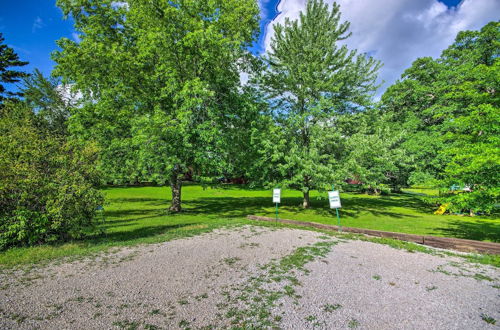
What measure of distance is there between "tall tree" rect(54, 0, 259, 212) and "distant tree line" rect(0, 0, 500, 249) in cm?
9

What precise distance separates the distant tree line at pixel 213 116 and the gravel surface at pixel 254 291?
3.39m

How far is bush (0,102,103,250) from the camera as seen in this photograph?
7637mm

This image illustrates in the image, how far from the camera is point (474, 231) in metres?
12.7

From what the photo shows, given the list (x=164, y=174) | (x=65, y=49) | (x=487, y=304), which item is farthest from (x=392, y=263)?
(x=65, y=49)

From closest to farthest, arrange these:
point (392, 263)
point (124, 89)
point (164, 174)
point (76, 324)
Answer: point (76, 324), point (392, 263), point (164, 174), point (124, 89)

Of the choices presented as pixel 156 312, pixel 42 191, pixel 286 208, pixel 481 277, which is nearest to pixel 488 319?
pixel 481 277

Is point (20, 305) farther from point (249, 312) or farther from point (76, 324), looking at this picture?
point (249, 312)

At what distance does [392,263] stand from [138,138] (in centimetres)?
1248

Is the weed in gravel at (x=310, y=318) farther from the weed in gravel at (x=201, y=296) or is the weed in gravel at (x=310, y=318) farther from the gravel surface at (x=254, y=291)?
the weed in gravel at (x=201, y=296)

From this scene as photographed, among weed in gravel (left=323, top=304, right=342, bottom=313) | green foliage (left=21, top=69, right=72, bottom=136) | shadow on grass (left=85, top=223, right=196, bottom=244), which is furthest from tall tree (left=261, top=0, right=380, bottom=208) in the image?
green foliage (left=21, top=69, right=72, bottom=136)

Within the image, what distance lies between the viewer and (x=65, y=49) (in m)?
15.1

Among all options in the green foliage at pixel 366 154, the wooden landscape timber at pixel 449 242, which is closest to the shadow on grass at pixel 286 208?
the green foliage at pixel 366 154

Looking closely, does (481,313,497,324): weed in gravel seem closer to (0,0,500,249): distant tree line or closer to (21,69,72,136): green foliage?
(0,0,500,249): distant tree line

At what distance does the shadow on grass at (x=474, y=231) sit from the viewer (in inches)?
443
